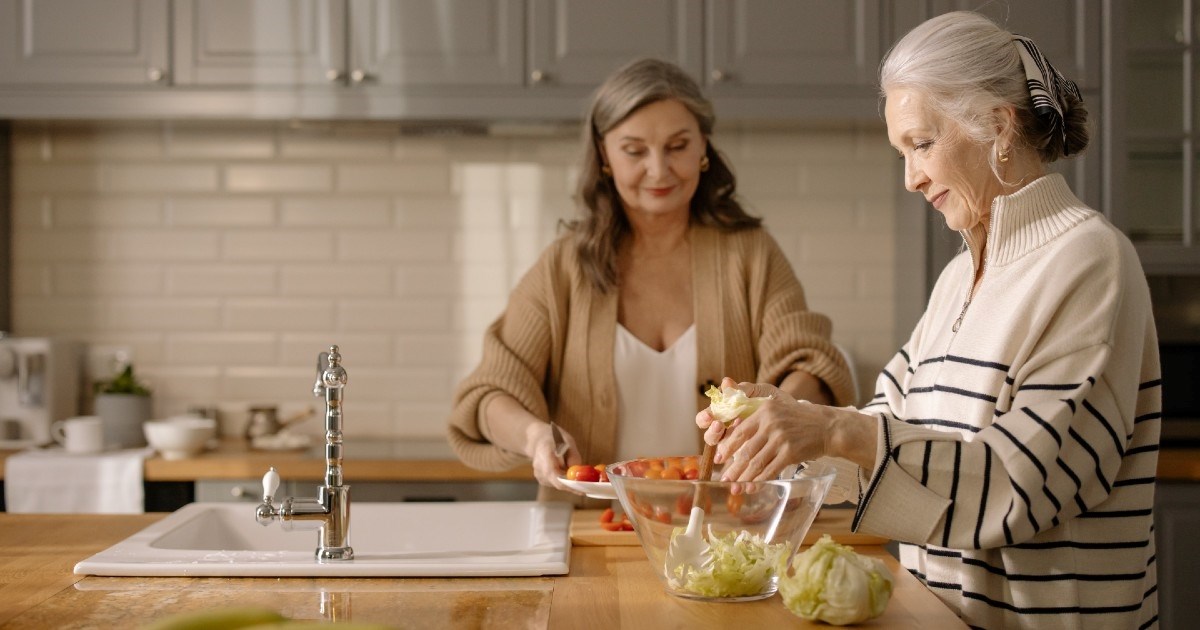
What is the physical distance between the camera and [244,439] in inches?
139

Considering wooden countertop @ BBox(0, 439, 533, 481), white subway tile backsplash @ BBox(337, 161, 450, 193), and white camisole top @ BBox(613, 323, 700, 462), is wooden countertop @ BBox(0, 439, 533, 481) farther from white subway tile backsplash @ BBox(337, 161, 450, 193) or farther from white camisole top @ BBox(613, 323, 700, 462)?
white subway tile backsplash @ BBox(337, 161, 450, 193)

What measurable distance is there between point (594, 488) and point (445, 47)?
191 cm

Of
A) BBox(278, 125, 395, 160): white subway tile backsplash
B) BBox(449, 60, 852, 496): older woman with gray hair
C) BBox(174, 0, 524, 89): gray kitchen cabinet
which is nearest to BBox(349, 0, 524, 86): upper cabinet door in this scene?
BBox(174, 0, 524, 89): gray kitchen cabinet

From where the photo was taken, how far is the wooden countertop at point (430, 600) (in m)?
1.34

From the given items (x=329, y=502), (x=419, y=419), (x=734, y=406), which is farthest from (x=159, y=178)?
→ (x=734, y=406)

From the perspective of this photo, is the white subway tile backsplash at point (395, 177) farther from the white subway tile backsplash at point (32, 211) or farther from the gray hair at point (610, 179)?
the gray hair at point (610, 179)

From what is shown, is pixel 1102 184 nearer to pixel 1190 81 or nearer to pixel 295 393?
pixel 1190 81

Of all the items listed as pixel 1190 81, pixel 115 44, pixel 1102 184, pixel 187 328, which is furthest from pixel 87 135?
pixel 1190 81

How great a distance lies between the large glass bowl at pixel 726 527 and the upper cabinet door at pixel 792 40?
203 centimetres

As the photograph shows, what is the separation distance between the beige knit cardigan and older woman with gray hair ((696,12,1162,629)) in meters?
0.69

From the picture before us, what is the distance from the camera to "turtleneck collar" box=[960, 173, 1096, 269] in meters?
1.51

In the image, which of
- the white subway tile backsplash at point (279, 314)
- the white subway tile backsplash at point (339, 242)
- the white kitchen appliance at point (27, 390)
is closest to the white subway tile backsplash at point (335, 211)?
the white subway tile backsplash at point (339, 242)

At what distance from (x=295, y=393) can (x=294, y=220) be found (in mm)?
528

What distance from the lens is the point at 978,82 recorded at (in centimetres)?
153
